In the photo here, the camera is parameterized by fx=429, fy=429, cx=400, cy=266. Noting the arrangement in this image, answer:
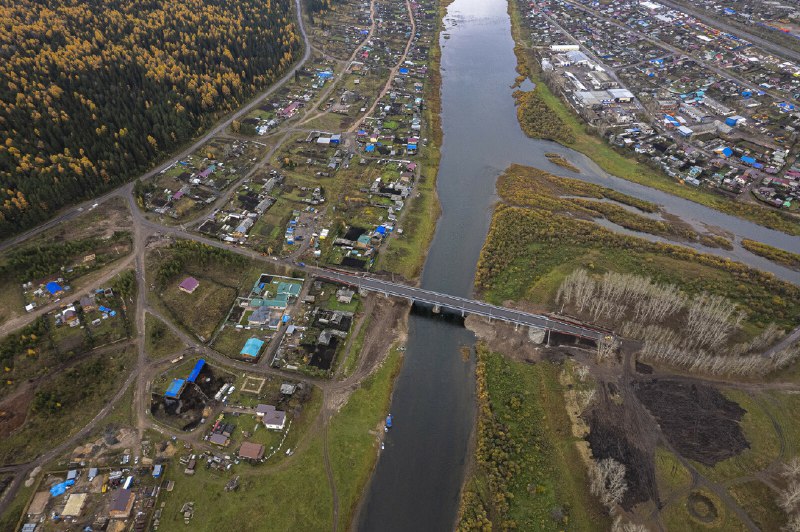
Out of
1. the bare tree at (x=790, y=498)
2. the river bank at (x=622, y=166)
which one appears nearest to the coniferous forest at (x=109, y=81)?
the river bank at (x=622, y=166)

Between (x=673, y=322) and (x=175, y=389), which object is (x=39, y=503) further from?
(x=673, y=322)

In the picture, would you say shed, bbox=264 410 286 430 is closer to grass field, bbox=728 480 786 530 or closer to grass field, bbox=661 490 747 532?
grass field, bbox=661 490 747 532

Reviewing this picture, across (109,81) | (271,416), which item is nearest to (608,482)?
(271,416)

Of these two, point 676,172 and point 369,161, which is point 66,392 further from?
point 676,172

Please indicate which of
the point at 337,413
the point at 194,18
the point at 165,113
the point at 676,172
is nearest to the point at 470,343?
the point at 337,413

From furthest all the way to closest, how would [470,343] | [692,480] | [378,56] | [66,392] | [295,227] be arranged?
[378,56] → [295,227] → [470,343] → [66,392] → [692,480]

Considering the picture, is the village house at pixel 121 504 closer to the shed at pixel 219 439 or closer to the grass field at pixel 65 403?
the shed at pixel 219 439

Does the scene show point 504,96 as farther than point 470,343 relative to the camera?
Yes
